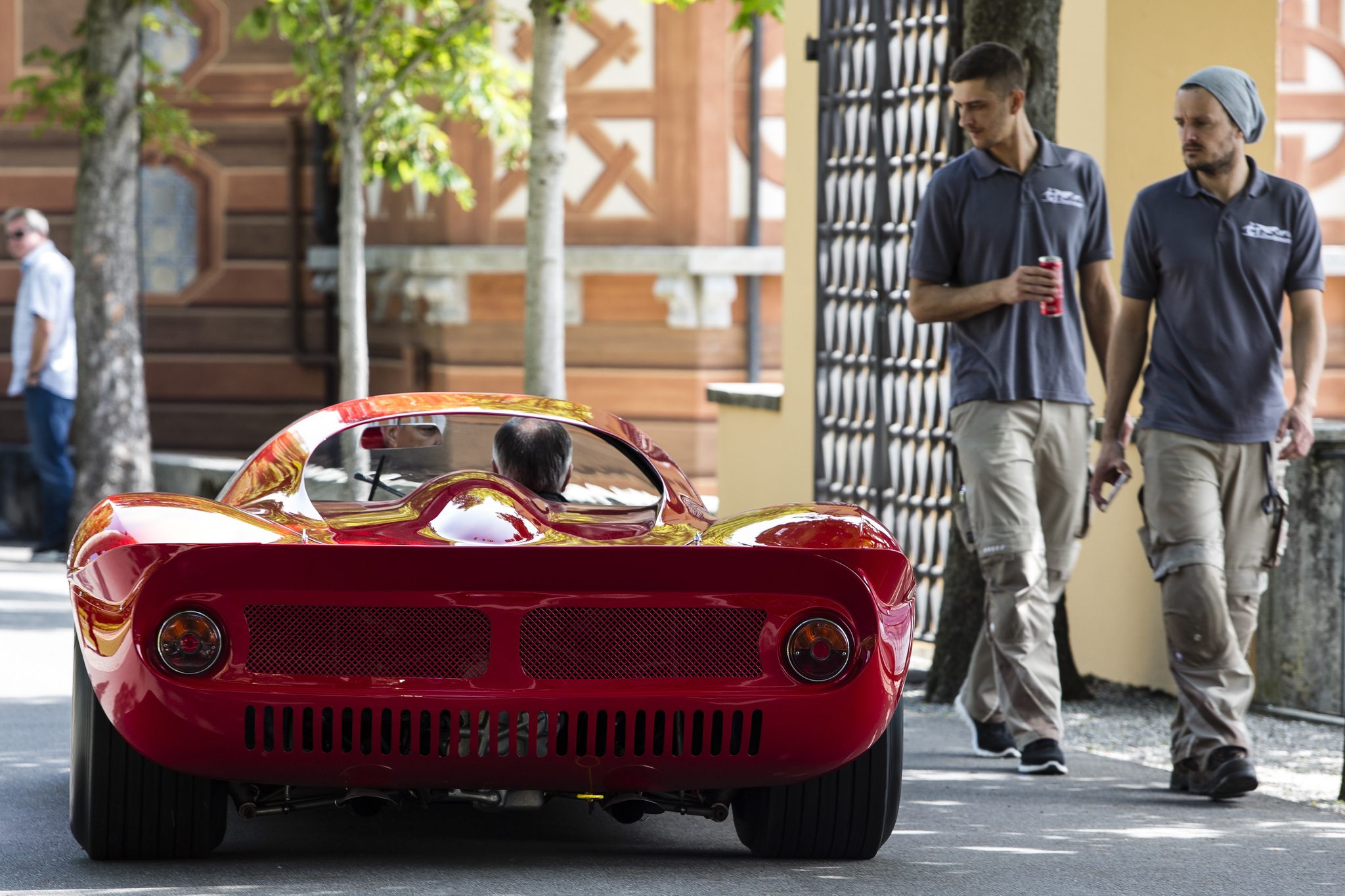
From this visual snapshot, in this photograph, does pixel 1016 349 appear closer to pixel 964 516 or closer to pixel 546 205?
pixel 964 516

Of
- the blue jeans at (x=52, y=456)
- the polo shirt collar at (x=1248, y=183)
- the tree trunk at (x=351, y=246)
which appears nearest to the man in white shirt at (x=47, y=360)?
the blue jeans at (x=52, y=456)

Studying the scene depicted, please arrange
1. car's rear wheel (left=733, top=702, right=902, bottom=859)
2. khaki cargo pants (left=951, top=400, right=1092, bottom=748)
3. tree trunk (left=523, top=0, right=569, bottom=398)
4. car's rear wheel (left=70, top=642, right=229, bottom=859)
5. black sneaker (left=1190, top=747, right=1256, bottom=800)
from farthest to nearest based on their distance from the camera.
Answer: tree trunk (left=523, top=0, right=569, bottom=398) < khaki cargo pants (left=951, top=400, right=1092, bottom=748) < black sneaker (left=1190, top=747, right=1256, bottom=800) < car's rear wheel (left=733, top=702, right=902, bottom=859) < car's rear wheel (left=70, top=642, right=229, bottom=859)

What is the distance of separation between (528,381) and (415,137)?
3868 mm

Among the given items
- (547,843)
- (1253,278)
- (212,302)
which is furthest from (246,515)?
(212,302)

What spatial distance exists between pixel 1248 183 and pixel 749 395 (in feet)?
16.1

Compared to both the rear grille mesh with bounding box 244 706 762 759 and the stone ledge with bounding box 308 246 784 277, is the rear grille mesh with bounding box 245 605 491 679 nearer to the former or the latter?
the rear grille mesh with bounding box 244 706 762 759

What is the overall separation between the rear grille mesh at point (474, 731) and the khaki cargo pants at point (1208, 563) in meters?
1.93

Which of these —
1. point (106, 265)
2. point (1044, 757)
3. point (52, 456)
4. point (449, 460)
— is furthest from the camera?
point (52, 456)

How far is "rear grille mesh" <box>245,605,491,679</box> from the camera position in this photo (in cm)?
357

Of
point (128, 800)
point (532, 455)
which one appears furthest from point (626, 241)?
point (128, 800)

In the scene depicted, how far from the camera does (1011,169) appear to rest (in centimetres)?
558

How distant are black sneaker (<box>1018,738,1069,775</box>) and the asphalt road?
4 cm

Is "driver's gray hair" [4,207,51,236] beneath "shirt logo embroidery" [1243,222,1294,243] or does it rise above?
above

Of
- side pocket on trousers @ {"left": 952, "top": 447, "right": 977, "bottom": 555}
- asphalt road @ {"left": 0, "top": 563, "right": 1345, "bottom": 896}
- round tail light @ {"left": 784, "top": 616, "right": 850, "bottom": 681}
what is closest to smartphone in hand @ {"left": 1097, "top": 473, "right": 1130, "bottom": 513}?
side pocket on trousers @ {"left": 952, "top": 447, "right": 977, "bottom": 555}
